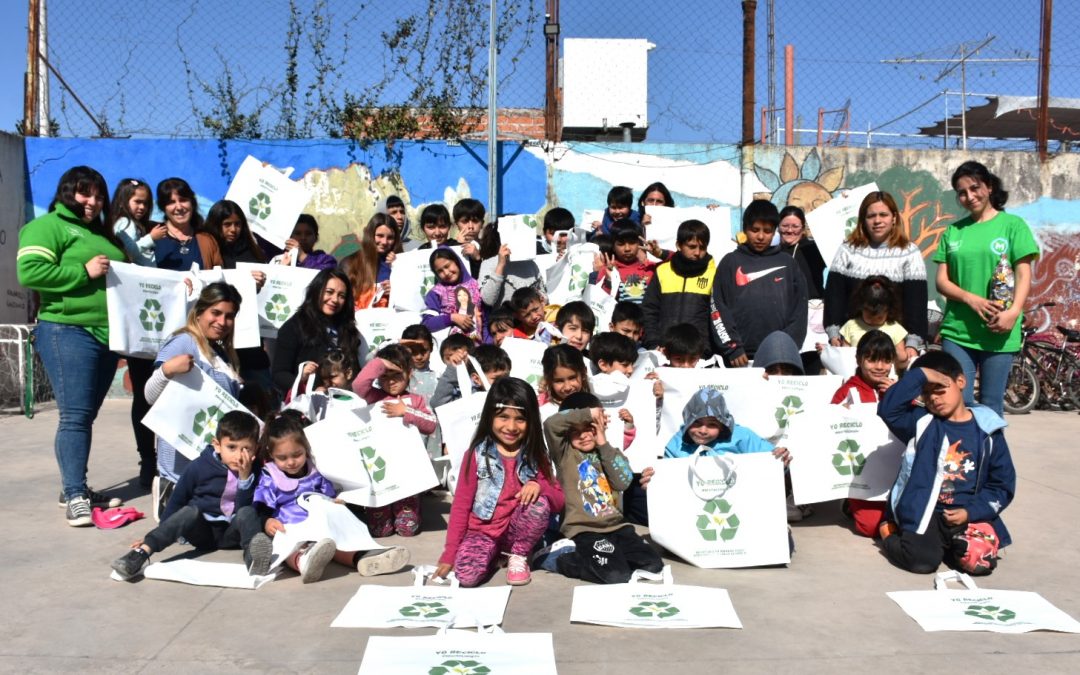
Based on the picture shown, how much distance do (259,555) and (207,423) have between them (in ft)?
3.08

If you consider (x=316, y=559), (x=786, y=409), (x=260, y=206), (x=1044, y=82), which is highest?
(x=1044, y=82)

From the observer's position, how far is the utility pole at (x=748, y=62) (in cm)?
1015

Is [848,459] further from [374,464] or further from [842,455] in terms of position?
[374,464]

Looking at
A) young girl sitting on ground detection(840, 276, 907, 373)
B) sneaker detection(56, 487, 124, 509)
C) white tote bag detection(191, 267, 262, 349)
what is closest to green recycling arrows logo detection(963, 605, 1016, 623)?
young girl sitting on ground detection(840, 276, 907, 373)

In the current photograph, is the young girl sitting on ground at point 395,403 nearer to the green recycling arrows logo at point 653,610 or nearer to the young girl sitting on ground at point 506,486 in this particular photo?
the young girl sitting on ground at point 506,486

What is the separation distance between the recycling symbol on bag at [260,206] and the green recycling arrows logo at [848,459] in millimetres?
4104

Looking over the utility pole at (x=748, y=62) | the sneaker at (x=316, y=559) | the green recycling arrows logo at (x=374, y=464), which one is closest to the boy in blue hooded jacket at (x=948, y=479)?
the green recycling arrows logo at (x=374, y=464)

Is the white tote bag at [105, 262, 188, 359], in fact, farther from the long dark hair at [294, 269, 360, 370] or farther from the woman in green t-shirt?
the woman in green t-shirt

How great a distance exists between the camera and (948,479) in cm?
471

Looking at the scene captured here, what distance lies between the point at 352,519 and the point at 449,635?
4.09ft

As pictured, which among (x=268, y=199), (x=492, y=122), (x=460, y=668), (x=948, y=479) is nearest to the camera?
(x=460, y=668)

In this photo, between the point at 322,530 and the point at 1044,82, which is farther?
the point at 1044,82

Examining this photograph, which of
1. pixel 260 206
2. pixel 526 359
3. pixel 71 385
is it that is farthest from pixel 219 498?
pixel 260 206

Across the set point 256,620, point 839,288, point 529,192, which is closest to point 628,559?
point 256,620
